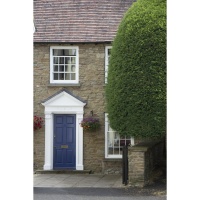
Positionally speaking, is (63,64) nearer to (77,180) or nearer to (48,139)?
(48,139)

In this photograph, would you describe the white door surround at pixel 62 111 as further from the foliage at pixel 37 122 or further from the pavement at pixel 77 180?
the pavement at pixel 77 180

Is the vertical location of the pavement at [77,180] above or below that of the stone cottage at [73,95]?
below

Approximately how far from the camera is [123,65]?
1532 cm

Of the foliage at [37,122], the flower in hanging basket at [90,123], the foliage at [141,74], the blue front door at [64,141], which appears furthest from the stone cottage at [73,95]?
the foliage at [141,74]

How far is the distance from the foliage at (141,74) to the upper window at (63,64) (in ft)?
15.5

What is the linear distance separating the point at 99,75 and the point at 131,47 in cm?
485

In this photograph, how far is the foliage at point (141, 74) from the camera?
48.8 ft

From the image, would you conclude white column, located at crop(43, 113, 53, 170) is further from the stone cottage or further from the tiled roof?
the tiled roof

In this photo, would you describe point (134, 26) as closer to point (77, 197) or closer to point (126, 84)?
point (126, 84)

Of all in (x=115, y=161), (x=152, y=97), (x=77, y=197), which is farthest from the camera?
(x=115, y=161)

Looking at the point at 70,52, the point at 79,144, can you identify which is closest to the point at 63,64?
the point at 70,52

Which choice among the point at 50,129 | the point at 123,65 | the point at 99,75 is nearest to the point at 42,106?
the point at 50,129

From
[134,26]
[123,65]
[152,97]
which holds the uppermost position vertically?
[134,26]

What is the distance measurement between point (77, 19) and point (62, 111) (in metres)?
3.92
